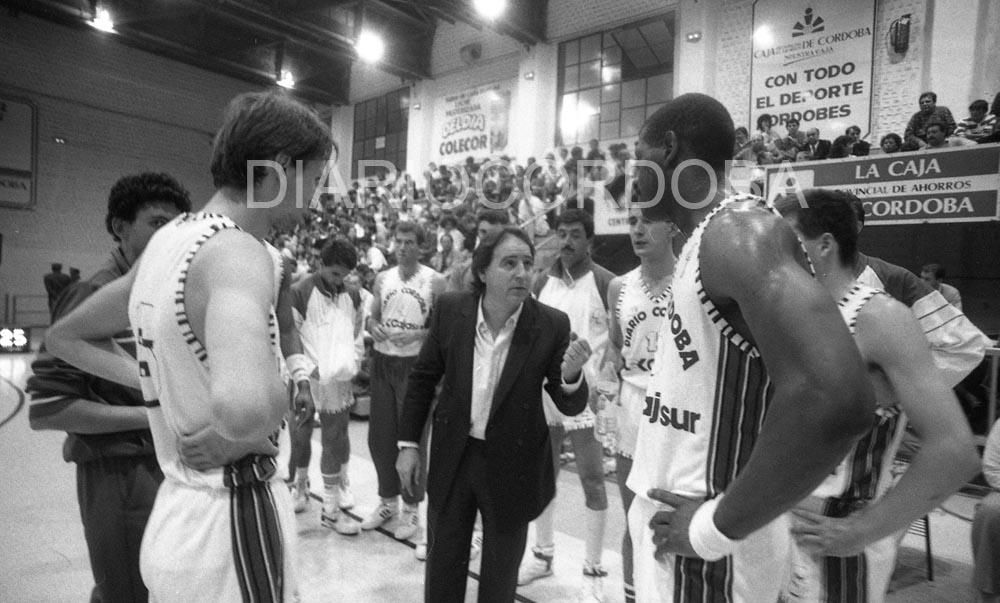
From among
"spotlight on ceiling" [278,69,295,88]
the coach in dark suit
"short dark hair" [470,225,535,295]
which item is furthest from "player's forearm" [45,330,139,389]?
"spotlight on ceiling" [278,69,295,88]

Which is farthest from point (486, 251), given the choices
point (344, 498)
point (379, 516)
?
point (344, 498)

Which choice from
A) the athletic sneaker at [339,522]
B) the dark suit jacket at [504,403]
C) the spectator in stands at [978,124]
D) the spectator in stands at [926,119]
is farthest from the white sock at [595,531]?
the spectator in stands at [926,119]

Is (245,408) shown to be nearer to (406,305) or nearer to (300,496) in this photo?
(406,305)

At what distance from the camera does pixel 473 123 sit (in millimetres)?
16219

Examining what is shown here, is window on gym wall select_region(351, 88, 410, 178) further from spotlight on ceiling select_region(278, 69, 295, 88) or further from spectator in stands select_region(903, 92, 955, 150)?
spectator in stands select_region(903, 92, 955, 150)

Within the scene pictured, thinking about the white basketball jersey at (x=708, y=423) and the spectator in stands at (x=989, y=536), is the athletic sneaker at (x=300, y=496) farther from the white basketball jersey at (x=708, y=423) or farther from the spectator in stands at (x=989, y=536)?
the spectator in stands at (x=989, y=536)

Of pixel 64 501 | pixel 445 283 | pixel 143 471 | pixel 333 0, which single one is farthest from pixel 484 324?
pixel 333 0

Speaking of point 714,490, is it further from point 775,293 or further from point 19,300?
point 19,300

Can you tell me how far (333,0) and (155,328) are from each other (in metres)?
15.8

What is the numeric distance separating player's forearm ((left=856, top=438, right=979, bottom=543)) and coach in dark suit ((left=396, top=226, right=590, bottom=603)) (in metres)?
1.17

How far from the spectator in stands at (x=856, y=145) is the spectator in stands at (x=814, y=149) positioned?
312 millimetres

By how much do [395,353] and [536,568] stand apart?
1.77 m

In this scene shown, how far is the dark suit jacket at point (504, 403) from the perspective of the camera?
7.89 feet

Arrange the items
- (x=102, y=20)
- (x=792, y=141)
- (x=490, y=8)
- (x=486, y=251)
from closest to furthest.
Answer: (x=486, y=251) → (x=792, y=141) → (x=490, y=8) → (x=102, y=20)
